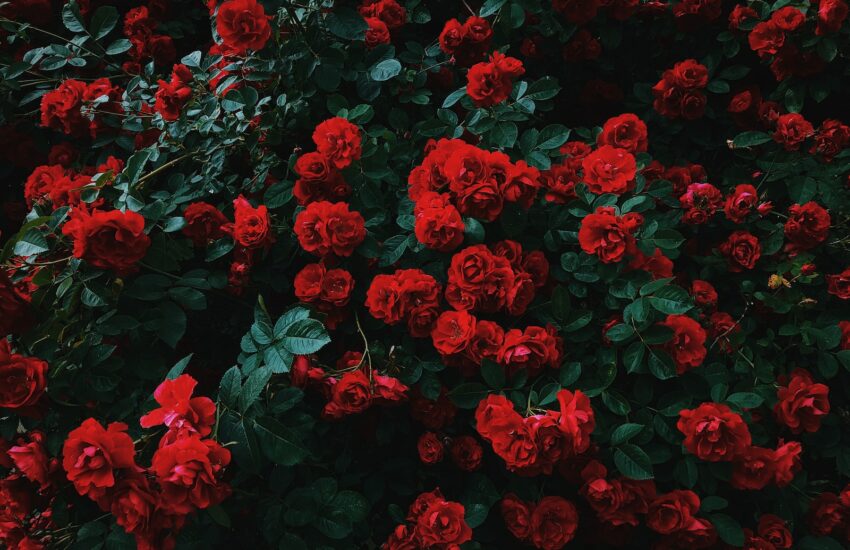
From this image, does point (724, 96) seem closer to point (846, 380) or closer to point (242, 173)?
point (846, 380)

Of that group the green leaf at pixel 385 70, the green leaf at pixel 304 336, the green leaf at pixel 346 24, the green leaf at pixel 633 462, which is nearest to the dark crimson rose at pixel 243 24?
the green leaf at pixel 346 24

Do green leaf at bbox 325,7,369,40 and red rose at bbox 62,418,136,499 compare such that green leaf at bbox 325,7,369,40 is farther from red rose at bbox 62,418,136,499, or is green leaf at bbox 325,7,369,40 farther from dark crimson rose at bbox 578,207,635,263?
red rose at bbox 62,418,136,499

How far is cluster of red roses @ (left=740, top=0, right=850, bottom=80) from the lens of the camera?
6.35 feet

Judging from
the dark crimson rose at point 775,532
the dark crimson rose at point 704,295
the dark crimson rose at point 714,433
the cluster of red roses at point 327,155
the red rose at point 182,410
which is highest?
the cluster of red roses at point 327,155

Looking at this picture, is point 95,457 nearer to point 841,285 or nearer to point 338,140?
point 338,140

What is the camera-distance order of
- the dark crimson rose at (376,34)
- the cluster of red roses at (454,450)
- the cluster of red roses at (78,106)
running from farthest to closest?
1. the cluster of red roses at (78,106)
2. the dark crimson rose at (376,34)
3. the cluster of red roses at (454,450)

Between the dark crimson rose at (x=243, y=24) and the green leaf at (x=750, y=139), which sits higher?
the dark crimson rose at (x=243, y=24)

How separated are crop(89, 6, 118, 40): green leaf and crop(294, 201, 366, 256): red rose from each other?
44.5 inches

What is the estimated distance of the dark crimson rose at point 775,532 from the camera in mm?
1447

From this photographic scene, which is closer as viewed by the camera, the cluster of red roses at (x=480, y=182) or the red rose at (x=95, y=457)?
the red rose at (x=95, y=457)

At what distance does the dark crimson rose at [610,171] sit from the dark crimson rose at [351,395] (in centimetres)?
71

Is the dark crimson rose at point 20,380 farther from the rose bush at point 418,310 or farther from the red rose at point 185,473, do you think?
the red rose at point 185,473

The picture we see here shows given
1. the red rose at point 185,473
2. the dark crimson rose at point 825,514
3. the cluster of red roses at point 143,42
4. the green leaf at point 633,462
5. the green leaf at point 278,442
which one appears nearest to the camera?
the red rose at point 185,473

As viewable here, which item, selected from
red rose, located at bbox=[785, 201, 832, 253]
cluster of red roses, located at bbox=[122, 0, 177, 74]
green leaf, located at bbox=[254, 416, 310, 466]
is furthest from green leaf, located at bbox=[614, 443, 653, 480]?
cluster of red roses, located at bbox=[122, 0, 177, 74]
